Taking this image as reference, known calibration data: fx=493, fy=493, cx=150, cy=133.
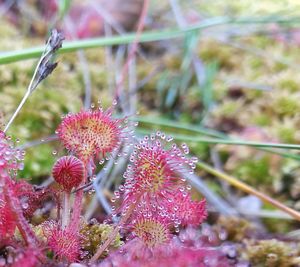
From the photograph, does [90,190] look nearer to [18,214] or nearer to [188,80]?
[18,214]

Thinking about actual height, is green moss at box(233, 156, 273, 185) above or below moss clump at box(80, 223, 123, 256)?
above

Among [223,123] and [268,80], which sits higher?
[268,80]

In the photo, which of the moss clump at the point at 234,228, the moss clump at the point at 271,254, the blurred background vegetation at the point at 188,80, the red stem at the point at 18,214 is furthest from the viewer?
the blurred background vegetation at the point at 188,80

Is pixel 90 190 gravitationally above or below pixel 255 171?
below

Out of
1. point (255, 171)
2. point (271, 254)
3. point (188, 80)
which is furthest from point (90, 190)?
point (188, 80)

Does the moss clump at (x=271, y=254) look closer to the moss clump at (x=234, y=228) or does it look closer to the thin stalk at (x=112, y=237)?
the moss clump at (x=234, y=228)

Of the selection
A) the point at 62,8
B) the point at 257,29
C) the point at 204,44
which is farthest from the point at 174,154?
the point at 257,29

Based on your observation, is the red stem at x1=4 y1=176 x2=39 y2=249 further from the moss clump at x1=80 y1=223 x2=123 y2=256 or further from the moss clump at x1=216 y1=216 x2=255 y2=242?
the moss clump at x1=216 y1=216 x2=255 y2=242

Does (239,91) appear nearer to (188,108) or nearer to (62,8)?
(188,108)

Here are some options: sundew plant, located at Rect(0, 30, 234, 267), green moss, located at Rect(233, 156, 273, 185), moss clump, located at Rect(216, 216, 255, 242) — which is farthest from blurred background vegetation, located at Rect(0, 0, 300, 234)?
sundew plant, located at Rect(0, 30, 234, 267)

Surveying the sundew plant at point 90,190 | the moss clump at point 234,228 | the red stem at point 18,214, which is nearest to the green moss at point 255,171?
the moss clump at point 234,228

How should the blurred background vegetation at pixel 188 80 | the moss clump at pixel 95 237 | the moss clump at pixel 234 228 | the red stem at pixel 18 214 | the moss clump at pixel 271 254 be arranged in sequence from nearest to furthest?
the red stem at pixel 18 214 < the moss clump at pixel 95 237 < the moss clump at pixel 271 254 < the moss clump at pixel 234 228 < the blurred background vegetation at pixel 188 80
